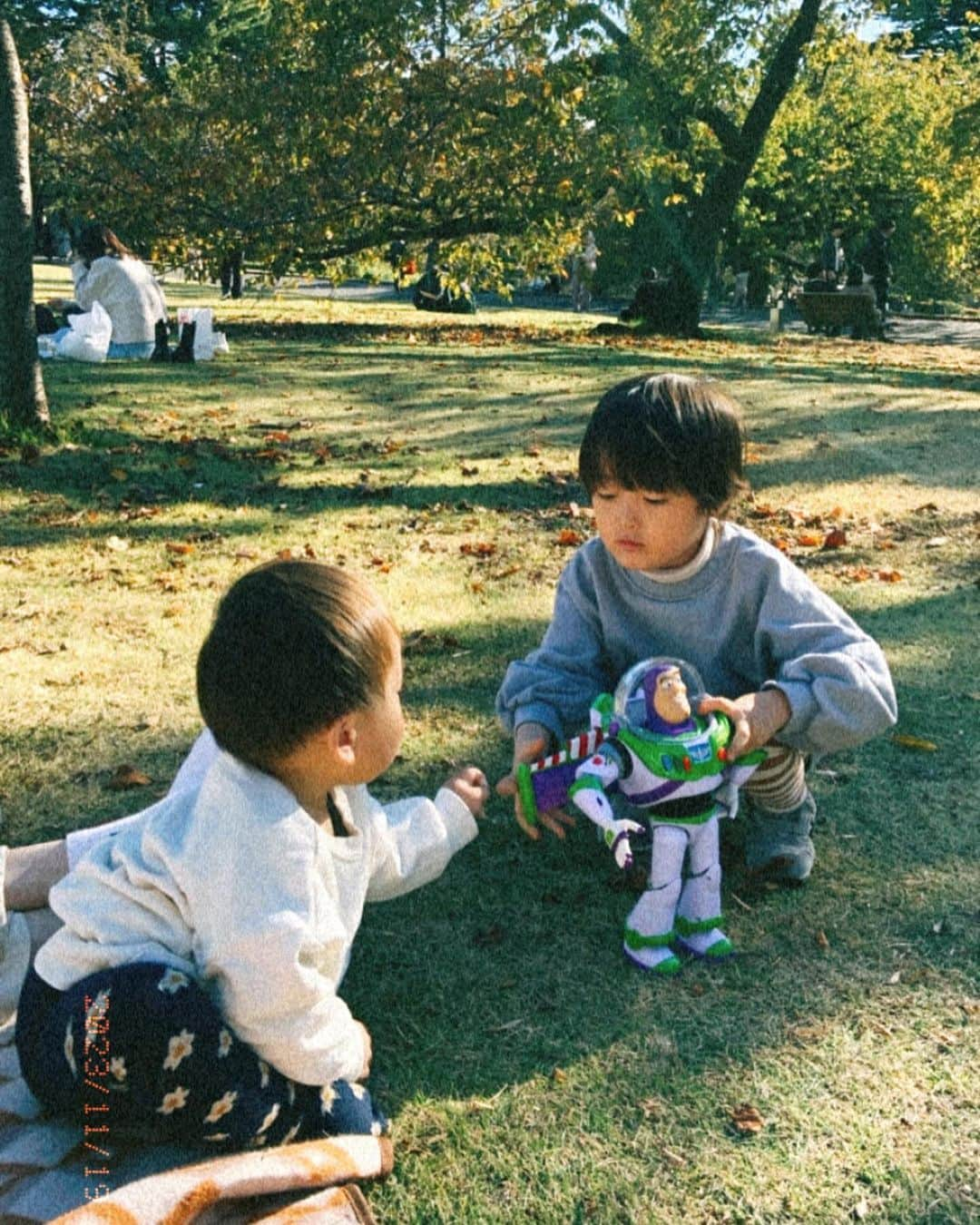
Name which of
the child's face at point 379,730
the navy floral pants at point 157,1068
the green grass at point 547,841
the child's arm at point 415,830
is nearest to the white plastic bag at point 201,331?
the green grass at point 547,841

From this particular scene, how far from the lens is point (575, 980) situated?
239cm

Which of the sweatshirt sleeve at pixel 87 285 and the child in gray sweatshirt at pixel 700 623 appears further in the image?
the sweatshirt sleeve at pixel 87 285

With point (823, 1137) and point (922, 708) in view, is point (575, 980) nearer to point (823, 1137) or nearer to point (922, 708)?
point (823, 1137)

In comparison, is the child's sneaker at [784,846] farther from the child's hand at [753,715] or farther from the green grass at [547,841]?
the child's hand at [753,715]

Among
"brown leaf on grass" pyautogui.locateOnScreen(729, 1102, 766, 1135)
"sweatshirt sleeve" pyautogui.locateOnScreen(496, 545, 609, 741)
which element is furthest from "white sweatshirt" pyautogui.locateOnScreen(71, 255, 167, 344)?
"brown leaf on grass" pyautogui.locateOnScreen(729, 1102, 766, 1135)

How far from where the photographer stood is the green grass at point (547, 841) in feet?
6.36

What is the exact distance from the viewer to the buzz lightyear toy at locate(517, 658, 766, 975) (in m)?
2.31

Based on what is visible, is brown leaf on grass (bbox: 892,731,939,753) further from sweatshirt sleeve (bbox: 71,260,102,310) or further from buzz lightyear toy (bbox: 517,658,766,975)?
sweatshirt sleeve (bbox: 71,260,102,310)

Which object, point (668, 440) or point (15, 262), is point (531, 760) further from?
point (15, 262)

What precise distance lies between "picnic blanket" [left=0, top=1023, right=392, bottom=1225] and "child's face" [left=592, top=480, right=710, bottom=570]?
131cm

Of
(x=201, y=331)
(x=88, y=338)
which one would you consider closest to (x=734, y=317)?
(x=201, y=331)

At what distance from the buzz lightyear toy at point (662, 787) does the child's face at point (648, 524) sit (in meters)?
0.28

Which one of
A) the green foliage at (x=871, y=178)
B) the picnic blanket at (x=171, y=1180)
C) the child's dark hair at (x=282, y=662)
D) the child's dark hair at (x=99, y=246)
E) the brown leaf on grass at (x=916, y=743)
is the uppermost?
the green foliage at (x=871, y=178)

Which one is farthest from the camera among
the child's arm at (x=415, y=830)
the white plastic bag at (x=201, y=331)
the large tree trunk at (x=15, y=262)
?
the white plastic bag at (x=201, y=331)
